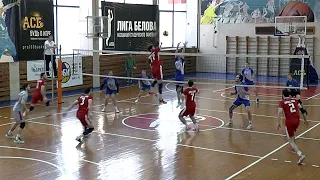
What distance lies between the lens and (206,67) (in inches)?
1385

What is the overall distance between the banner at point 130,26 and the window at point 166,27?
9.52 ft

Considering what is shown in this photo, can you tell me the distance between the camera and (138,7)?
29.3 metres

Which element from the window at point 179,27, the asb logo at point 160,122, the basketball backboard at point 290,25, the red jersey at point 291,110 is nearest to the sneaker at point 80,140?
the asb logo at point 160,122

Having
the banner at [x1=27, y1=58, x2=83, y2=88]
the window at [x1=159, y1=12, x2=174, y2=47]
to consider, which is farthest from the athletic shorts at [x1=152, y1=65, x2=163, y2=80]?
the window at [x1=159, y1=12, x2=174, y2=47]

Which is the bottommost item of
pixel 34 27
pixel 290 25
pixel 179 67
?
pixel 179 67

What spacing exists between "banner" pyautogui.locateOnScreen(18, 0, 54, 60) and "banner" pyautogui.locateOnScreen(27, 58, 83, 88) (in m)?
0.38

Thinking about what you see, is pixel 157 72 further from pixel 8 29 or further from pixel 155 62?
pixel 8 29

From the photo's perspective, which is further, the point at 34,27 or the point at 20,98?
the point at 34,27

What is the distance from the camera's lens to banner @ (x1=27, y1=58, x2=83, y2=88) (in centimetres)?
2253

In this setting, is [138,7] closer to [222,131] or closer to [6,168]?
[222,131]

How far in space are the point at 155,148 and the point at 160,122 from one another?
370cm

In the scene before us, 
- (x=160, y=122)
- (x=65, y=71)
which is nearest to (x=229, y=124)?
(x=160, y=122)

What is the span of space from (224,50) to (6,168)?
2563 cm

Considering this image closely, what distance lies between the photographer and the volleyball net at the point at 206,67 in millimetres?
26391
